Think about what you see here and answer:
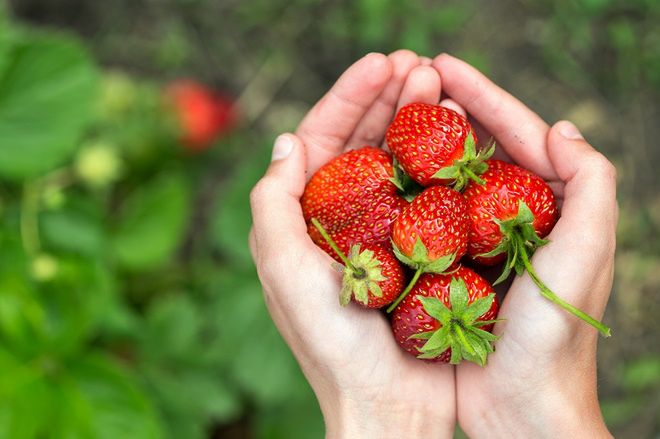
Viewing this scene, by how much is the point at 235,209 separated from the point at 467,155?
0.89m

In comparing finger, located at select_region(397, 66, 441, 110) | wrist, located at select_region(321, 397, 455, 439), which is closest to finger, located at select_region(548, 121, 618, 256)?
finger, located at select_region(397, 66, 441, 110)

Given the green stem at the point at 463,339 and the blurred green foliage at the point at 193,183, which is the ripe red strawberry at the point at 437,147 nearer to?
the green stem at the point at 463,339

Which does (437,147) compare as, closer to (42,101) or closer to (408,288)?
(408,288)

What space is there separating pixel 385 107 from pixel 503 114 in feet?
0.71

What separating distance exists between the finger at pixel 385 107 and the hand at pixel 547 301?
5cm

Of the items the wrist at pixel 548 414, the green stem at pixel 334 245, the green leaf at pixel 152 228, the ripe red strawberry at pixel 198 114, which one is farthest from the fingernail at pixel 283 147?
the ripe red strawberry at pixel 198 114

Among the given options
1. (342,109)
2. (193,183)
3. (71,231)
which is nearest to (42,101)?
(71,231)

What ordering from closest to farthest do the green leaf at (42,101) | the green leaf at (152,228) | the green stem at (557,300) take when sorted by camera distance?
the green stem at (557,300) < the green leaf at (42,101) < the green leaf at (152,228)

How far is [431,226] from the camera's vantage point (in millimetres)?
1083

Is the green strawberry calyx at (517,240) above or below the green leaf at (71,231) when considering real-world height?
above

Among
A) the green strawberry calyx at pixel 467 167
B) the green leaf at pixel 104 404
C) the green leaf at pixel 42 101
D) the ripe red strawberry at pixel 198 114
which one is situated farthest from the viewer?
the ripe red strawberry at pixel 198 114

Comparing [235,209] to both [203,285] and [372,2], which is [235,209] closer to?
[203,285]

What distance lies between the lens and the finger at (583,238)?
1093mm

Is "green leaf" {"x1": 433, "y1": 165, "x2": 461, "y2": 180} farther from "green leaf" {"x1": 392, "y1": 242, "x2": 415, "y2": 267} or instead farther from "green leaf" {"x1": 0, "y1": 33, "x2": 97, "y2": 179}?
"green leaf" {"x1": 0, "y1": 33, "x2": 97, "y2": 179}
